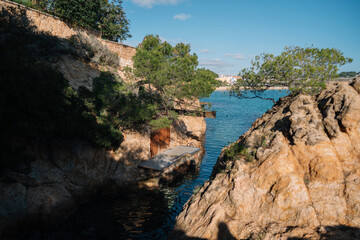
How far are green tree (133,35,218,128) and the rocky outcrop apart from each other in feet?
40.8

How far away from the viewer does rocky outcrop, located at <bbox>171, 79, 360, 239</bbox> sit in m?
5.84

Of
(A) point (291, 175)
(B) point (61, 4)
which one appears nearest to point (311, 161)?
(A) point (291, 175)

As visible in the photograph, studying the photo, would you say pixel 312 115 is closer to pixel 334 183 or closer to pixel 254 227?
pixel 334 183

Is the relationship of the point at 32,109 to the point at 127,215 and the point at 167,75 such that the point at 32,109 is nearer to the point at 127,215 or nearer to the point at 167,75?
the point at 127,215

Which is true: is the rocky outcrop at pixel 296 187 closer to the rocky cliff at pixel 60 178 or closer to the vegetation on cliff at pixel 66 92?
the rocky cliff at pixel 60 178

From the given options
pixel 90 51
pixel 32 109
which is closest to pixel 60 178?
pixel 32 109

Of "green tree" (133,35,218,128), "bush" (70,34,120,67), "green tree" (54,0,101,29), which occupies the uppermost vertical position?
"green tree" (54,0,101,29)

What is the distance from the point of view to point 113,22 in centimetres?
3909

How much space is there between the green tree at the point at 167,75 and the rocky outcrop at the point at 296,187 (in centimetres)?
1244

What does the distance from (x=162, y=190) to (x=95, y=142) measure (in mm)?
7110

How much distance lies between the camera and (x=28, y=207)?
11328mm

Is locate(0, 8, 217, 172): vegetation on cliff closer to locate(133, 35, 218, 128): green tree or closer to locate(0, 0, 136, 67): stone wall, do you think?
locate(133, 35, 218, 128): green tree

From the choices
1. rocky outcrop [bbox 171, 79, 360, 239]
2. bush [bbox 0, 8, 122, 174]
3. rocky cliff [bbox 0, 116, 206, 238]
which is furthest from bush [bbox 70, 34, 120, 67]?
rocky outcrop [bbox 171, 79, 360, 239]

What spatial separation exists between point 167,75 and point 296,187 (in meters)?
15.7
